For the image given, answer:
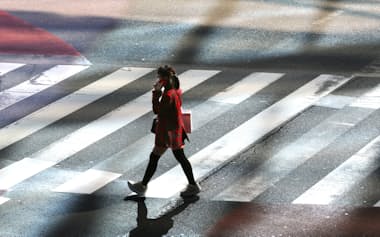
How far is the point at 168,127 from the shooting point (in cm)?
1392

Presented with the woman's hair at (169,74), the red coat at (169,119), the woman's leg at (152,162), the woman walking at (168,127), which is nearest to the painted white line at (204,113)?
the woman's leg at (152,162)

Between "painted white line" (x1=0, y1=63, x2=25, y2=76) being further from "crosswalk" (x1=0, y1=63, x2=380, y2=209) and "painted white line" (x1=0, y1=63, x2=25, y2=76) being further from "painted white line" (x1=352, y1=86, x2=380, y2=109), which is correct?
"painted white line" (x1=352, y1=86, x2=380, y2=109)

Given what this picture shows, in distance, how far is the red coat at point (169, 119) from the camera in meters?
13.8

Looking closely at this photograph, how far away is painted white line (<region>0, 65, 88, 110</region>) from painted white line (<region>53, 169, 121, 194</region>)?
3216 mm

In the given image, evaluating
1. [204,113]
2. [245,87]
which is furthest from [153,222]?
[245,87]

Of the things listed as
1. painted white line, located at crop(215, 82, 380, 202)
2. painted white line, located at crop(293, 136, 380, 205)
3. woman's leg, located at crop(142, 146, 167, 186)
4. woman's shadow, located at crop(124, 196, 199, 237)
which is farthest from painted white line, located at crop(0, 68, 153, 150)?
painted white line, located at crop(293, 136, 380, 205)

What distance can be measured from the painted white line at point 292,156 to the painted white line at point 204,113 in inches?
62.1

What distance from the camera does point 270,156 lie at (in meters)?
15.4

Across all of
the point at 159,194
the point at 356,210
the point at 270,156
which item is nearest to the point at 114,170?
the point at 159,194

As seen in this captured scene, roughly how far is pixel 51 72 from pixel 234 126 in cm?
396

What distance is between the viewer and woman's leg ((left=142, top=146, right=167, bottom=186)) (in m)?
14.1

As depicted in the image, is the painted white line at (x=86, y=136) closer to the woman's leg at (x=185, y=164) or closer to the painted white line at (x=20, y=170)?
the painted white line at (x=20, y=170)

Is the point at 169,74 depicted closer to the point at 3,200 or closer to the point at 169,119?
the point at 169,119

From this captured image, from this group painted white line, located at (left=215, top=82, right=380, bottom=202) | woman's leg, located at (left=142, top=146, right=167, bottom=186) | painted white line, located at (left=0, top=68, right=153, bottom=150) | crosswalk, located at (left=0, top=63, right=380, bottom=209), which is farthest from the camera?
painted white line, located at (left=0, top=68, right=153, bottom=150)
